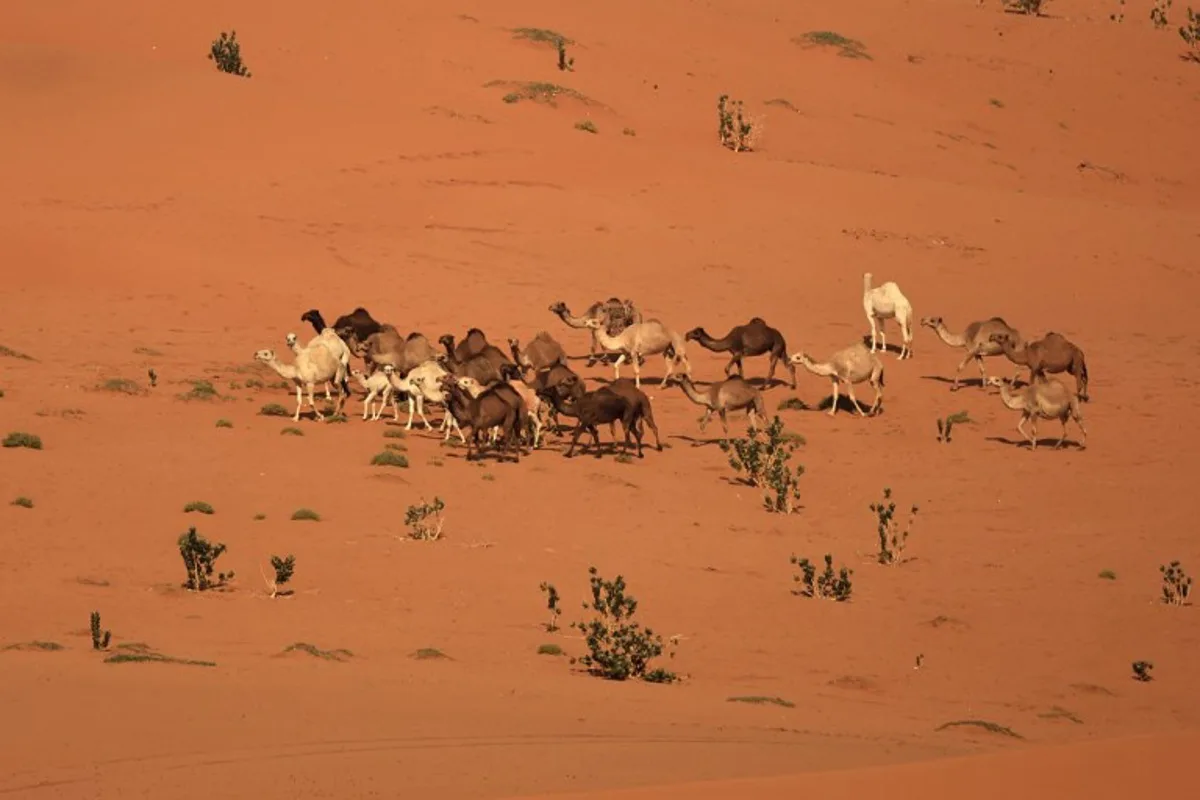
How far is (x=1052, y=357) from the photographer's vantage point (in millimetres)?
30172

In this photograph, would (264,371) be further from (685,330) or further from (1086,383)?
(1086,383)

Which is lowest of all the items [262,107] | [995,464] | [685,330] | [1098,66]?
[995,464]

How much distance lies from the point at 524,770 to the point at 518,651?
194 inches

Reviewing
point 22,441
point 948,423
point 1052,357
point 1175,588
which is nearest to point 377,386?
point 22,441

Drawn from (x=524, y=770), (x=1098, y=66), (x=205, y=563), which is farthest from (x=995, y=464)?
(x=1098, y=66)

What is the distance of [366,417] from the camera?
88.6 feet

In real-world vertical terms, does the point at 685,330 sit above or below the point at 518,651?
above

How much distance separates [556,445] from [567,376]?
2.97ft

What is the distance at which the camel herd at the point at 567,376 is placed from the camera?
25.1 meters

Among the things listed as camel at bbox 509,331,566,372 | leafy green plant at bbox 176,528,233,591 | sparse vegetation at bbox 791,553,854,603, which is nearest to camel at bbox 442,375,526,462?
camel at bbox 509,331,566,372

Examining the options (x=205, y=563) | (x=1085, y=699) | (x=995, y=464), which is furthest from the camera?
(x=995, y=464)

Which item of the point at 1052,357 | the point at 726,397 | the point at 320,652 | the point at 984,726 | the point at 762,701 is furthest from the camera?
the point at 1052,357

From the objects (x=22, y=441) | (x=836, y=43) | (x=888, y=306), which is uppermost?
(x=836, y=43)

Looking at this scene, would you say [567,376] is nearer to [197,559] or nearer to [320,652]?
[197,559]
